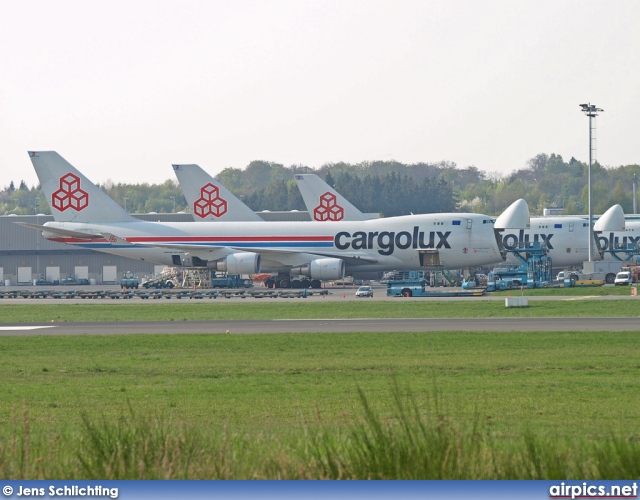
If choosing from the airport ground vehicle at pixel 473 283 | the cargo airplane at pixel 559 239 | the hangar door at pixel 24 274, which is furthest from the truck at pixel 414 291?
the hangar door at pixel 24 274

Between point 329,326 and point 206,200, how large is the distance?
59689 millimetres

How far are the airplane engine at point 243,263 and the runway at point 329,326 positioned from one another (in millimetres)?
37417

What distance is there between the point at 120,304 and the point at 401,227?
28768mm

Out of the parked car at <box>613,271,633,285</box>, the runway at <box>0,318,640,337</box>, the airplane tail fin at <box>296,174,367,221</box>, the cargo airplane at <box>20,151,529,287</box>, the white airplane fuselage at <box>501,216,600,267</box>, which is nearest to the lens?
the runway at <box>0,318,640,337</box>

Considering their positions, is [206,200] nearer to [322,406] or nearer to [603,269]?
[603,269]

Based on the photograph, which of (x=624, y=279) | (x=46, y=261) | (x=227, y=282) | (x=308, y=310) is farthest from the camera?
(x=46, y=261)

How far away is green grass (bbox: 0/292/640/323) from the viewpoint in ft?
170

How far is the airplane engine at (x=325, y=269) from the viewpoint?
84188 millimetres

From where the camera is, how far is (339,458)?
40.7 feet

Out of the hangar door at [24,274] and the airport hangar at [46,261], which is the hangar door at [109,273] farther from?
the hangar door at [24,274]

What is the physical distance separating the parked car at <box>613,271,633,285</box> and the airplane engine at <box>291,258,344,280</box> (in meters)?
21.5

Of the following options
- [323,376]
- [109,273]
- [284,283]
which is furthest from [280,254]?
[323,376]

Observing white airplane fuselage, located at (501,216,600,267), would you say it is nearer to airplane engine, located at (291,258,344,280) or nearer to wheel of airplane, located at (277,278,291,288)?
Result: airplane engine, located at (291,258,344,280)

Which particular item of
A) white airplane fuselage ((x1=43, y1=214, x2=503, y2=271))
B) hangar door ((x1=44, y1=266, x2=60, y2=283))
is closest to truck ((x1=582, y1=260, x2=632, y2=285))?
white airplane fuselage ((x1=43, y1=214, x2=503, y2=271))
